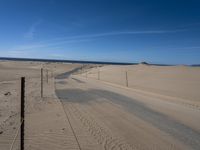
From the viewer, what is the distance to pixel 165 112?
1373cm

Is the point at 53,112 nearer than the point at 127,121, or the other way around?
the point at 127,121

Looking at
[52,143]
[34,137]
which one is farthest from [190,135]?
[34,137]

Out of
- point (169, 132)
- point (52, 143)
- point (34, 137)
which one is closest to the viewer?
point (52, 143)

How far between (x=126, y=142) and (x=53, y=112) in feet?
20.1

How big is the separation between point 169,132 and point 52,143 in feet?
14.9

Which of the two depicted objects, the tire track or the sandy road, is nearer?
the tire track

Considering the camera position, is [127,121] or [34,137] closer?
[34,137]

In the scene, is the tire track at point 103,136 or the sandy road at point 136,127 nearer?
the tire track at point 103,136

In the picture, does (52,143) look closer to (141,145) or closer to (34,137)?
(34,137)

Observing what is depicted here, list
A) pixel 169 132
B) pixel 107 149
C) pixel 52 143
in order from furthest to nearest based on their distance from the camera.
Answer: pixel 169 132 → pixel 52 143 → pixel 107 149

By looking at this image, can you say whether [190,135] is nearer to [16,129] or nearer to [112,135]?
[112,135]

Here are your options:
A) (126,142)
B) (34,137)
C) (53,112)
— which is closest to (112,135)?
(126,142)

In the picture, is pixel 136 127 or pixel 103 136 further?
pixel 136 127

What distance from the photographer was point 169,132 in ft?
31.7
